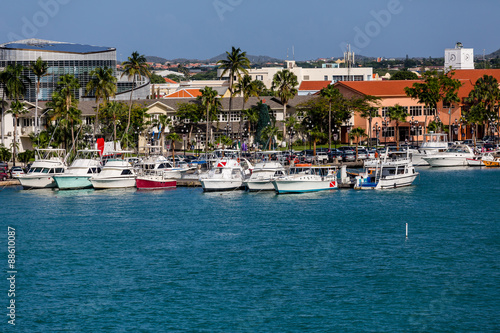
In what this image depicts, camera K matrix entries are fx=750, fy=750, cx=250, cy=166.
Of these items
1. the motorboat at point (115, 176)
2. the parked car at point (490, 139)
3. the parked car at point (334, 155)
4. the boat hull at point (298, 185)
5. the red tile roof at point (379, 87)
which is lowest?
the boat hull at point (298, 185)

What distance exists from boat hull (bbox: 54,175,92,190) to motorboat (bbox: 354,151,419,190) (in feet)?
101

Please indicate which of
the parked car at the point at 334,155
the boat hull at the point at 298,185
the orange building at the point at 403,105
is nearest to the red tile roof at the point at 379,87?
the orange building at the point at 403,105

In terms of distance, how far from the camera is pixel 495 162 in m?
106

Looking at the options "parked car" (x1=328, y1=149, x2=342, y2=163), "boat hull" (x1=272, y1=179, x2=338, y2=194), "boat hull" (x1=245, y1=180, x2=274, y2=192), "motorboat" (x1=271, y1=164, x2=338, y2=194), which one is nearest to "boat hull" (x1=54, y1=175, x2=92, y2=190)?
"boat hull" (x1=245, y1=180, x2=274, y2=192)

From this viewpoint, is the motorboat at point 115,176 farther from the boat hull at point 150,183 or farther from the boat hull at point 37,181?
the boat hull at point 37,181

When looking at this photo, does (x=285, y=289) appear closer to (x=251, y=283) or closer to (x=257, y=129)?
(x=251, y=283)

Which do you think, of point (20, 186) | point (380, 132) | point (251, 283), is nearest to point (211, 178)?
point (20, 186)

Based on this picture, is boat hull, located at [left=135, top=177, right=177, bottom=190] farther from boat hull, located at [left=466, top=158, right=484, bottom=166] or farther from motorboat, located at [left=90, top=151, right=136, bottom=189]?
boat hull, located at [left=466, top=158, right=484, bottom=166]

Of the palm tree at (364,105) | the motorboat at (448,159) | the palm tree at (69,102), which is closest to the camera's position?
the palm tree at (69,102)

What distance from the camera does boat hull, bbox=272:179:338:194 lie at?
76.4 m

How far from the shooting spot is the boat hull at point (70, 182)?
84.4 meters

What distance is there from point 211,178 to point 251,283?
3714 cm

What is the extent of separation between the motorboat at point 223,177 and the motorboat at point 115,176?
31.7 ft

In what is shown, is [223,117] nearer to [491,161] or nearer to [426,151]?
[426,151]
